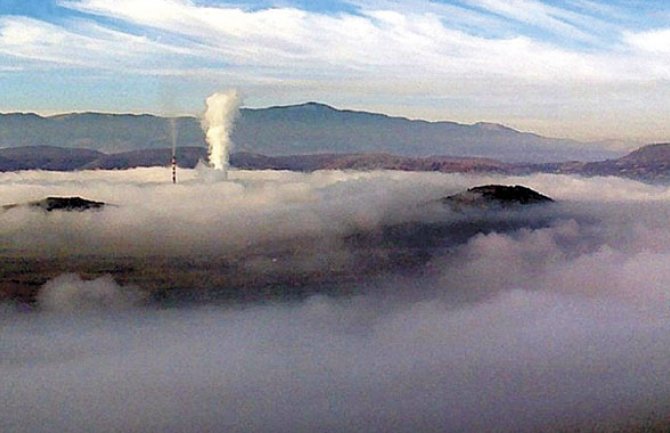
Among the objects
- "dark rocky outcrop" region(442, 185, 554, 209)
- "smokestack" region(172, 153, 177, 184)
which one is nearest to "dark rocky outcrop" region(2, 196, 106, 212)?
"smokestack" region(172, 153, 177, 184)

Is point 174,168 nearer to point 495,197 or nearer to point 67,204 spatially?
point 67,204

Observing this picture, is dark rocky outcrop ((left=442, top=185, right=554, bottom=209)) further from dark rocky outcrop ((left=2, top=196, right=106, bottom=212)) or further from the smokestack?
dark rocky outcrop ((left=2, top=196, right=106, bottom=212))

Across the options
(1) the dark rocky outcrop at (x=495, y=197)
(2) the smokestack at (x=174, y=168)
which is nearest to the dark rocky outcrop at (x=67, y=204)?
(2) the smokestack at (x=174, y=168)

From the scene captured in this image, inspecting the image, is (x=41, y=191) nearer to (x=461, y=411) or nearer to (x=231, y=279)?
(x=231, y=279)

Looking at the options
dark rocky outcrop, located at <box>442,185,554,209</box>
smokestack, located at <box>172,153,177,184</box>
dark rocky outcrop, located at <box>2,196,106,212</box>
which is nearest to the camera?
smokestack, located at <box>172,153,177,184</box>

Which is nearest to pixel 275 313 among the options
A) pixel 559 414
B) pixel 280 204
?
pixel 280 204

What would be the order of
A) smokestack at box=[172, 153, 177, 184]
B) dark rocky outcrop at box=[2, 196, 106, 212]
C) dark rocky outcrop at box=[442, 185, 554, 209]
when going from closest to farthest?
smokestack at box=[172, 153, 177, 184] → dark rocky outcrop at box=[2, 196, 106, 212] → dark rocky outcrop at box=[442, 185, 554, 209]
